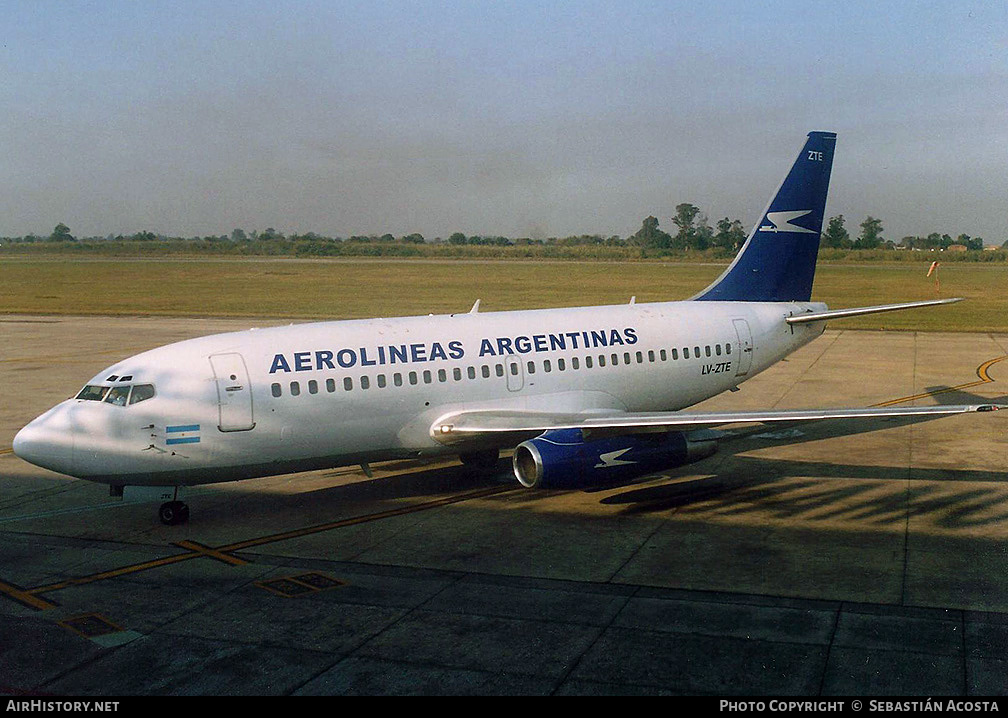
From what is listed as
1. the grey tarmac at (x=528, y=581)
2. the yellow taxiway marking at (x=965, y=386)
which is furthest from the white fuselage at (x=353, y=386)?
the yellow taxiway marking at (x=965, y=386)

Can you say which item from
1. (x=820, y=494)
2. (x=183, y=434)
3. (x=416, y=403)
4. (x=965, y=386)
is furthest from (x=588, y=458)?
(x=965, y=386)

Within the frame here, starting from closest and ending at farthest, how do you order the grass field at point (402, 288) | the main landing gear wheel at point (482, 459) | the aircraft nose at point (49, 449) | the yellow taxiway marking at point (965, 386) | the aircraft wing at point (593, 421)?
the aircraft nose at point (49, 449) < the aircraft wing at point (593, 421) < the main landing gear wheel at point (482, 459) < the yellow taxiway marking at point (965, 386) < the grass field at point (402, 288)

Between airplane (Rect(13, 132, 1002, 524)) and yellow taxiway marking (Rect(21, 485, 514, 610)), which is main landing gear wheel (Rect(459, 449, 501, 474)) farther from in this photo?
yellow taxiway marking (Rect(21, 485, 514, 610))

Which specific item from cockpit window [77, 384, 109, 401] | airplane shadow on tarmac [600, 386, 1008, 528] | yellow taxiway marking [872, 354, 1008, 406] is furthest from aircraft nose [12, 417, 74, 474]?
yellow taxiway marking [872, 354, 1008, 406]

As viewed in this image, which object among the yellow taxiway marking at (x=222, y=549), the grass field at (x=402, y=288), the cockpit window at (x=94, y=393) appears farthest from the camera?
the grass field at (x=402, y=288)

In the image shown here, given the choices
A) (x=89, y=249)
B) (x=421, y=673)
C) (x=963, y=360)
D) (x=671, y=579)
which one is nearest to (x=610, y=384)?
(x=671, y=579)

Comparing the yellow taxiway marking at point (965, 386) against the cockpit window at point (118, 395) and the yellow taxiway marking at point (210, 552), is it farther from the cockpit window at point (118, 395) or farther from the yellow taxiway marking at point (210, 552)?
the cockpit window at point (118, 395)

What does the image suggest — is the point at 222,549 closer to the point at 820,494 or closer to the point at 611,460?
the point at 611,460

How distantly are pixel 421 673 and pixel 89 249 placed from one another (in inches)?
4123

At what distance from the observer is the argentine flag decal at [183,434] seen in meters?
18.7

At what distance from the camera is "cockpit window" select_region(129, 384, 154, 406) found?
18.8 meters

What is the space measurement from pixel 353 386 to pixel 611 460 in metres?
5.92

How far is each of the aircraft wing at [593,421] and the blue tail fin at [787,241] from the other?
7.72 m

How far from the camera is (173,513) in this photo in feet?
65.4
